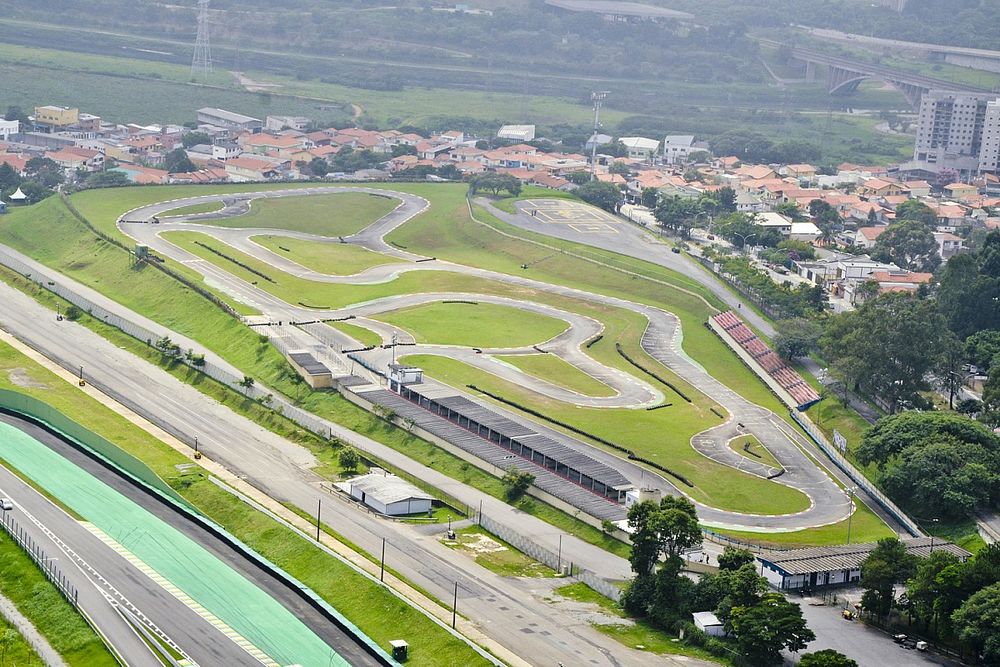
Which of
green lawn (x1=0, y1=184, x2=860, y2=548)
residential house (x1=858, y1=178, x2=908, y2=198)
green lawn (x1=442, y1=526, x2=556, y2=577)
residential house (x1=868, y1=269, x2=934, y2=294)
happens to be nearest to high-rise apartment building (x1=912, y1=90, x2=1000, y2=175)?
residential house (x1=858, y1=178, x2=908, y2=198)

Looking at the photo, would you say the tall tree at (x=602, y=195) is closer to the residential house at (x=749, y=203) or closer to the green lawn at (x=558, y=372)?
the residential house at (x=749, y=203)

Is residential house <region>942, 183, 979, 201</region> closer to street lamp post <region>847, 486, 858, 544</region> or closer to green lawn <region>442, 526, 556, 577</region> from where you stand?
street lamp post <region>847, 486, 858, 544</region>

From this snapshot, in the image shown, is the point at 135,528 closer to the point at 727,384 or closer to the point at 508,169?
the point at 727,384

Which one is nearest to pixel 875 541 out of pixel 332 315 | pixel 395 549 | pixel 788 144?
pixel 395 549

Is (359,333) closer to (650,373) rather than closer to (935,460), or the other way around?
(650,373)

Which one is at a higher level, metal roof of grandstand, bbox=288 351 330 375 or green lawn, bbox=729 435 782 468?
green lawn, bbox=729 435 782 468

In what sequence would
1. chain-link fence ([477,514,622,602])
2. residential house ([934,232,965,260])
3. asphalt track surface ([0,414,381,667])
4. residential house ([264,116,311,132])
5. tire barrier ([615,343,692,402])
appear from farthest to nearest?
residential house ([264,116,311,132]) → residential house ([934,232,965,260]) → tire barrier ([615,343,692,402]) → chain-link fence ([477,514,622,602]) → asphalt track surface ([0,414,381,667])

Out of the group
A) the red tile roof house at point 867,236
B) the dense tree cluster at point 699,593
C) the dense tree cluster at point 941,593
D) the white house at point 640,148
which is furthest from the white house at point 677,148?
the dense tree cluster at point 941,593
